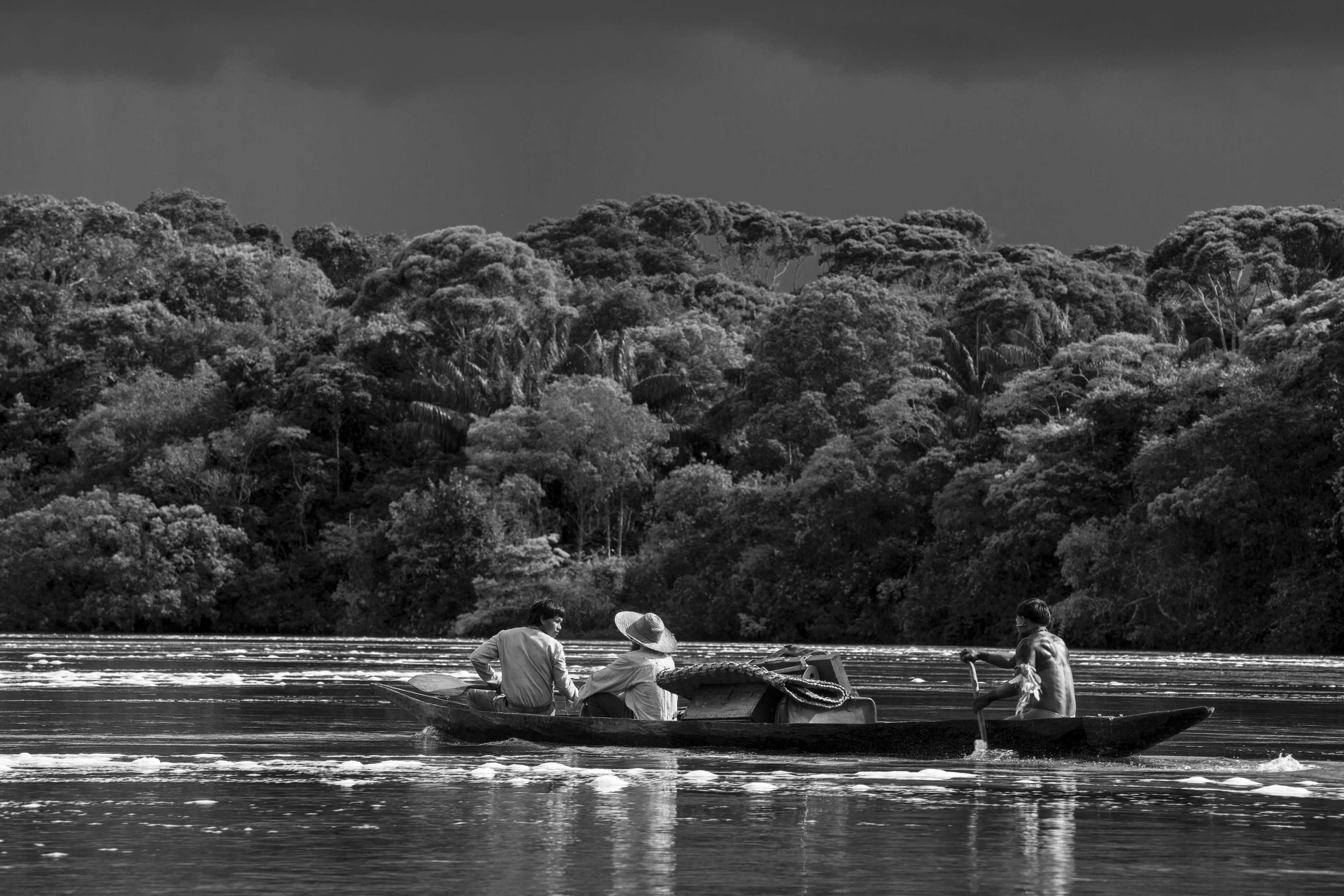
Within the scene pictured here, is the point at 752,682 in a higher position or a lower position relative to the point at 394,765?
Answer: higher

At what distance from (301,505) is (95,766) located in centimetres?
6007

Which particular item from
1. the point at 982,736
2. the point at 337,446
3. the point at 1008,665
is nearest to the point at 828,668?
the point at 1008,665

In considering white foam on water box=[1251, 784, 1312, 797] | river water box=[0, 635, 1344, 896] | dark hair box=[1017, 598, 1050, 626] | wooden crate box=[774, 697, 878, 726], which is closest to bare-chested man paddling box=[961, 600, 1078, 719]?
dark hair box=[1017, 598, 1050, 626]

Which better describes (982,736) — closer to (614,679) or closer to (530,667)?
(614,679)

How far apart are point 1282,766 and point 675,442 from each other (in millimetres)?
56731

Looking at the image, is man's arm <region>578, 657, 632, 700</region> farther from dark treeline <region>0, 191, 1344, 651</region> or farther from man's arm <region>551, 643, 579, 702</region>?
dark treeline <region>0, 191, 1344, 651</region>

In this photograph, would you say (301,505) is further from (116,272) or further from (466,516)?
(116,272)

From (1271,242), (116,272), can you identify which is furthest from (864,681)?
(116,272)

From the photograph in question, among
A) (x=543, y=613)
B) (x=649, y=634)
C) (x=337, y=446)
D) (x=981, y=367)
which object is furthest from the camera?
(x=337, y=446)

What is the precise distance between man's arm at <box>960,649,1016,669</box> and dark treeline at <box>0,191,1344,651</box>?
29.8 metres

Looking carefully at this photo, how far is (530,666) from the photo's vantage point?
15891mm

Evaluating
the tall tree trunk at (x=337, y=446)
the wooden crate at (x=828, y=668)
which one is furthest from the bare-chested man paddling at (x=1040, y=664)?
the tall tree trunk at (x=337, y=446)

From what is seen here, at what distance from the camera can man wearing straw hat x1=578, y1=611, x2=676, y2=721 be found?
15336mm

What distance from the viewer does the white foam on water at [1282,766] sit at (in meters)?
13.2
